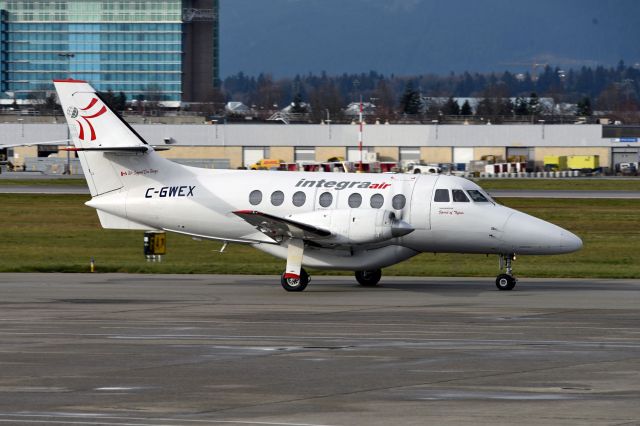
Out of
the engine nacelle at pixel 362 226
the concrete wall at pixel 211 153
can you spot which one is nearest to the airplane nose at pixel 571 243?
the engine nacelle at pixel 362 226

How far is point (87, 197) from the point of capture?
6706cm

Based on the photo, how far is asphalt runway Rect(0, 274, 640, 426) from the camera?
13.6 m

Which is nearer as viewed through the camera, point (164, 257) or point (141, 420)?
point (141, 420)

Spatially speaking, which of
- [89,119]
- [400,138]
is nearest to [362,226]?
[89,119]

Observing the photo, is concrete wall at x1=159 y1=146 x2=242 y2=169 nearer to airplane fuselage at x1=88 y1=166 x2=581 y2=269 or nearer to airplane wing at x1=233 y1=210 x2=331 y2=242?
airplane fuselage at x1=88 y1=166 x2=581 y2=269

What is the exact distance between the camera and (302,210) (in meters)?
29.5

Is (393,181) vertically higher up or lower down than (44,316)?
higher up

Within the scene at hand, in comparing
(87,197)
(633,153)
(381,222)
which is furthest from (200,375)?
(633,153)

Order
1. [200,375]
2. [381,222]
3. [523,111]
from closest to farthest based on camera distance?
[200,375] < [381,222] < [523,111]

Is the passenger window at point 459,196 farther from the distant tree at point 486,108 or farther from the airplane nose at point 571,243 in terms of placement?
the distant tree at point 486,108

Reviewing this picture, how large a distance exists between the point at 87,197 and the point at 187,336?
48.3 meters

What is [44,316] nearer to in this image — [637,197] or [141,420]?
[141,420]

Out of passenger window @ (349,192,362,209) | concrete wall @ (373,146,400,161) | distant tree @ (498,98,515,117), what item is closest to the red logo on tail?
passenger window @ (349,192,362,209)

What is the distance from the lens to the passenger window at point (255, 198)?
29891mm
